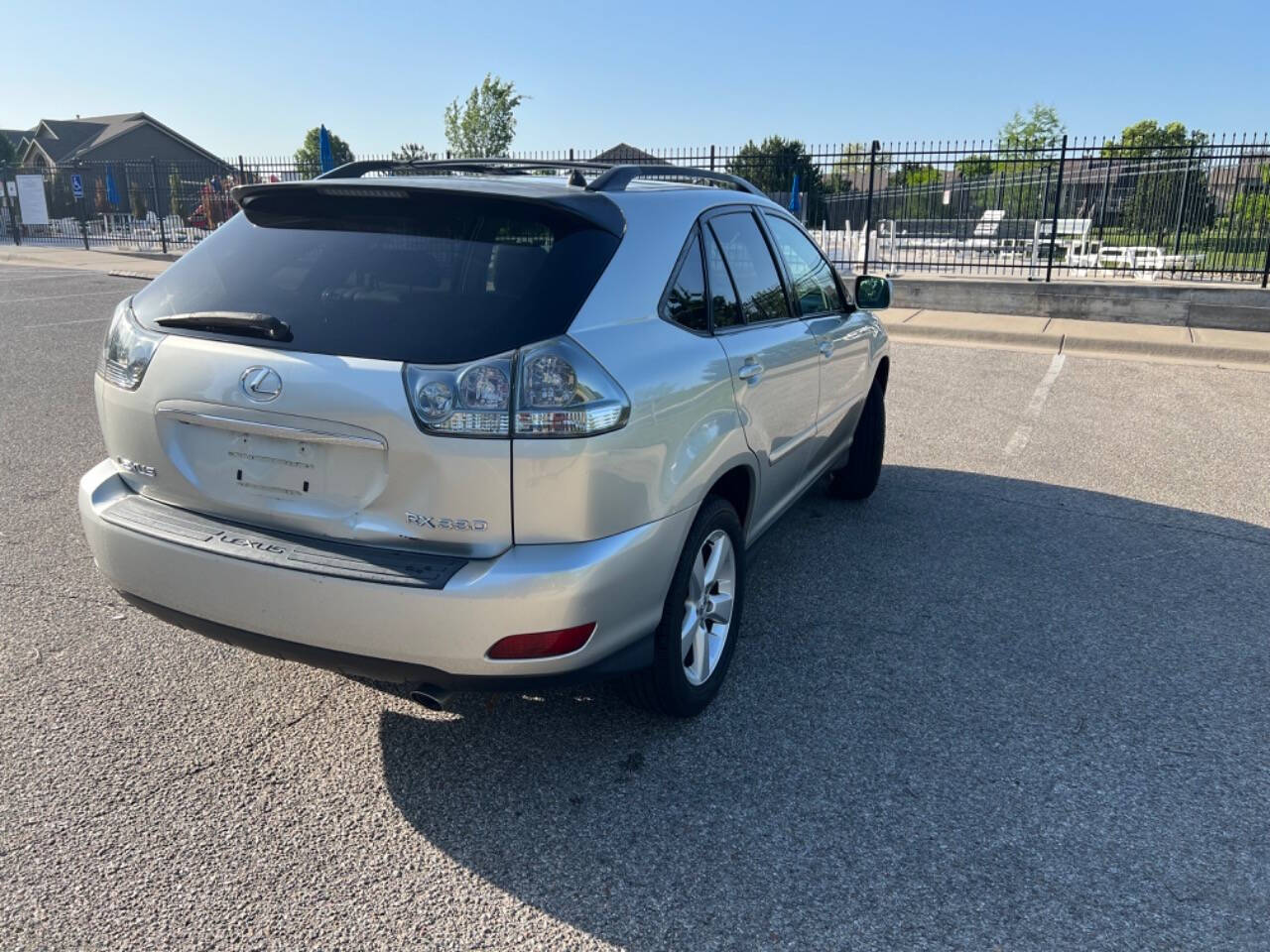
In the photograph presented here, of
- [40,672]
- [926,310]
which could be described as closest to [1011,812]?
[40,672]

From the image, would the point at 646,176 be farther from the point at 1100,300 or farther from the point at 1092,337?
the point at 1100,300

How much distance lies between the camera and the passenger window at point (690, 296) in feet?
10.1

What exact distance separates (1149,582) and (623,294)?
3166 mm

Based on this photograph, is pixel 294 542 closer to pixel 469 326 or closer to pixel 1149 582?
pixel 469 326

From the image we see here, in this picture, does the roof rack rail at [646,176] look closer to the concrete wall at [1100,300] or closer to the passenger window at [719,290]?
the passenger window at [719,290]

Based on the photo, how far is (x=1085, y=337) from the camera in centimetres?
1246

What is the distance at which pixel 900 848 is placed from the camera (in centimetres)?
266

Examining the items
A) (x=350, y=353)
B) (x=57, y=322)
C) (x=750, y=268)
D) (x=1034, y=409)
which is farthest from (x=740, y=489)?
(x=57, y=322)

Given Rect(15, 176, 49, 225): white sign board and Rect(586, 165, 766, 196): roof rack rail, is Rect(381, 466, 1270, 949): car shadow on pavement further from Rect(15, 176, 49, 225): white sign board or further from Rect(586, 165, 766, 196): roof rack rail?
Rect(15, 176, 49, 225): white sign board

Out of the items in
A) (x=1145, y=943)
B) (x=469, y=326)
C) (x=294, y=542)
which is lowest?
(x=1145, y=943)

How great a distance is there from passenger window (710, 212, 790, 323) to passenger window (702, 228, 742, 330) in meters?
0.05

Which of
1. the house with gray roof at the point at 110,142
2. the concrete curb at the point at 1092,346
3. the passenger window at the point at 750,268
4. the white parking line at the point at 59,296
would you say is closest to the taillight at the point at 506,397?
the passenger window at the point at 750,268

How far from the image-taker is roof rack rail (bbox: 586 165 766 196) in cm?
314

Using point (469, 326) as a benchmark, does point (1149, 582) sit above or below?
below
